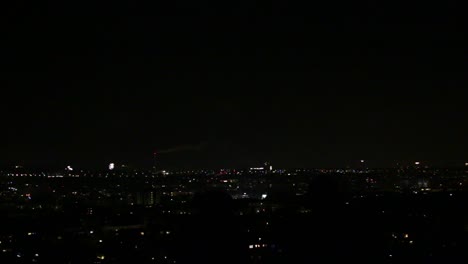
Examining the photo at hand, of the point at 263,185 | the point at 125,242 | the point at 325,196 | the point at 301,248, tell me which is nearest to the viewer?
the point at 325,196

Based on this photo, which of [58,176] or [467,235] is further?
[58,176]

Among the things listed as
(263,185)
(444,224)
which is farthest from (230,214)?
(263,185)

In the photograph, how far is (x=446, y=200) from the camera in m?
37.7

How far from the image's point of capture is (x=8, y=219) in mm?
37312

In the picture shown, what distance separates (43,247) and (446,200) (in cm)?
2265

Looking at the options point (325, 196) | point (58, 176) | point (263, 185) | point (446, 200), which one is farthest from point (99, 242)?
Result: point (58, 176)

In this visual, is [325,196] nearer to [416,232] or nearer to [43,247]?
[416,232]

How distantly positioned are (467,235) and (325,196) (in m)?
11.3

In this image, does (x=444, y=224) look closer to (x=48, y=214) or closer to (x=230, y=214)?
(x=230, y=214)

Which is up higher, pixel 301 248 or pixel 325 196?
pixel 325 196

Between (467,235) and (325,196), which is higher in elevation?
(325,196)

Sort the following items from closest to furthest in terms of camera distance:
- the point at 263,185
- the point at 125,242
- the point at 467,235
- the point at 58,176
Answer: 1. the point at 467,235
2. the point at 125,242
3. the point at 263,185
4. the point at 58,176

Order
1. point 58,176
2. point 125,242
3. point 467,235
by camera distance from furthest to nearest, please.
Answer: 1. point 58,176
2. point 125,242
3. point 467,235

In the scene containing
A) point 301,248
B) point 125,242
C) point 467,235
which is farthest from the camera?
point 125,242
